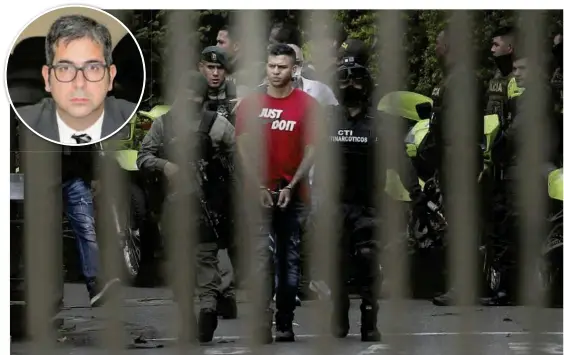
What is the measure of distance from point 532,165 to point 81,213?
4.86ft

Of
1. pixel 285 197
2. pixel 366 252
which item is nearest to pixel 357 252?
pixel 366 252

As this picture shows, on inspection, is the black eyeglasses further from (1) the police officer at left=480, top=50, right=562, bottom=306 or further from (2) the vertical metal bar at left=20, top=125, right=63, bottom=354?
(1) the police officer at left=480, top=50, right=562, bottom=306

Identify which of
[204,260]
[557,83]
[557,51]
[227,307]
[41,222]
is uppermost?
[557,51]

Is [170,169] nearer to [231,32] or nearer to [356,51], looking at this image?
[231,32]

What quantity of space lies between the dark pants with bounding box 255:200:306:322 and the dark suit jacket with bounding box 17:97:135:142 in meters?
0.56

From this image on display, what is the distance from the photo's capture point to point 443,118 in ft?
11.4

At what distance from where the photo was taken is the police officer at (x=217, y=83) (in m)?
3.41

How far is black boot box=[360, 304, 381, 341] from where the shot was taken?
3.48m

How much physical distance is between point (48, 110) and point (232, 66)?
61 cm

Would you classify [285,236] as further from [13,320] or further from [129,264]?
[13,320]

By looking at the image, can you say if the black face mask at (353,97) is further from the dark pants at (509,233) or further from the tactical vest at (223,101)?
the dark pants at (509,233)

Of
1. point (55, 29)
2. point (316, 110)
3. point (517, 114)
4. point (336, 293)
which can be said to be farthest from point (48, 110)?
point (517, 114)

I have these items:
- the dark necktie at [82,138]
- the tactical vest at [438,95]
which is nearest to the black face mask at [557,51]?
the tactical vest at [438,95]

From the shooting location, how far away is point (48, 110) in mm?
3400
